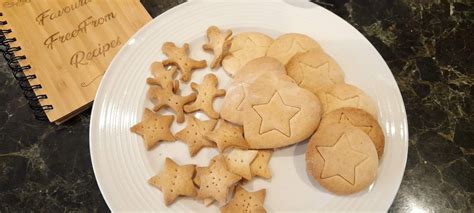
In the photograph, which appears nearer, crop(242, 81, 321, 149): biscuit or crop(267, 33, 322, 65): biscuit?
crop(242, 81, 321, 149): biscuit

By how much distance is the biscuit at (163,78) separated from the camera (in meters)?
0.90

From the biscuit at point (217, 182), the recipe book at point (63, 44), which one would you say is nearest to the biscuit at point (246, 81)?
the biscuit at point (217, 182)

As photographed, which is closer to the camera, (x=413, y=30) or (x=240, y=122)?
(x=240, y=122)

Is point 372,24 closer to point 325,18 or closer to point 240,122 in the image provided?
point 325,18

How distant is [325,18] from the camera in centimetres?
97

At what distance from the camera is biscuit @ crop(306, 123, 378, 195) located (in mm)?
755

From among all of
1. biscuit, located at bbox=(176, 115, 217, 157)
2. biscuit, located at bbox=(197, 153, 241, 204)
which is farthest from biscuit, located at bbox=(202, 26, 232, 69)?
biscuit, located at bbox=(197, 153, 241, 204)

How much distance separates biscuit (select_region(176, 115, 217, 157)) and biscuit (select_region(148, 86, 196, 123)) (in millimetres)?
34

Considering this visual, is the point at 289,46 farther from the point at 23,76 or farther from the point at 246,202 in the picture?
the point at 23,76

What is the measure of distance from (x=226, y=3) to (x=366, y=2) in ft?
1.27

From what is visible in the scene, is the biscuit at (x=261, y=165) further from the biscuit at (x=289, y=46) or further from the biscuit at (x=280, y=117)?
the biscuit at (x=289, y=46)

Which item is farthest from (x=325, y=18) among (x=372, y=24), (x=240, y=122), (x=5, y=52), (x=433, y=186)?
(x=5, y=52)

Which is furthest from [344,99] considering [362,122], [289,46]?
[289,46]

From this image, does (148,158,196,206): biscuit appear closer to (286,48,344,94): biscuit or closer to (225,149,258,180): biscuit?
(225,149,258,180): biscuit
